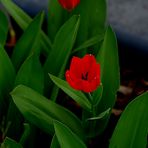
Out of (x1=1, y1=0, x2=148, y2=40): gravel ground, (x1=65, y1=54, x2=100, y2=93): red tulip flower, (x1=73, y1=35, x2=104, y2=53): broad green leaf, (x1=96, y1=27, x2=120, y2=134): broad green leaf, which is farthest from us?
(x1=1, y1=0, x2=148, y2=40): gravel ground

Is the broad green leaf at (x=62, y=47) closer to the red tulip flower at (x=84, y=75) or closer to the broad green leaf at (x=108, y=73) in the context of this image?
the broad green leaf at (x=108, y=73)

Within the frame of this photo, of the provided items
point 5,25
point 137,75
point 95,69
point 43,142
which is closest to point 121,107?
point 137,75

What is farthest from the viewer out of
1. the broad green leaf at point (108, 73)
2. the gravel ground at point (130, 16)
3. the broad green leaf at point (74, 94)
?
the gravel ground at point (130, 16)

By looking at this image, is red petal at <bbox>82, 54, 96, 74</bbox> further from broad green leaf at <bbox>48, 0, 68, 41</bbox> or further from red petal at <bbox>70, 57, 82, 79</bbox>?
broad green leaf at <bbox>48, 0, 68, 41</bbox>

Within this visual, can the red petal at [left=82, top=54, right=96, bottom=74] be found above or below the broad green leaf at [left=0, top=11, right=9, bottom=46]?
above

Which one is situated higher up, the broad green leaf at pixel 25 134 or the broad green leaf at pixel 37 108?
the broad green leaf at pixel 37 108

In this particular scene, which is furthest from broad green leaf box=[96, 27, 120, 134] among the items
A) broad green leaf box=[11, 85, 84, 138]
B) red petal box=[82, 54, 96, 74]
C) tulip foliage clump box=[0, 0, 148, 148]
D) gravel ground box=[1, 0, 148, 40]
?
gravel ground box=[1, 0, 148, 40]

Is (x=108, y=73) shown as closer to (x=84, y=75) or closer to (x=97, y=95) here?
(x=97, y=95)

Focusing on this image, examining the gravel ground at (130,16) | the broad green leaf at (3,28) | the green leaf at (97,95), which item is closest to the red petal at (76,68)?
the green leaf at (97,95)
